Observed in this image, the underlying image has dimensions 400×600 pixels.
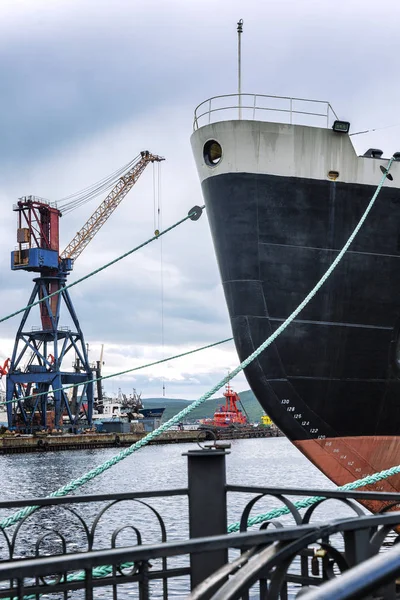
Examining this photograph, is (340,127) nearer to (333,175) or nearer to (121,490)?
(333,175)

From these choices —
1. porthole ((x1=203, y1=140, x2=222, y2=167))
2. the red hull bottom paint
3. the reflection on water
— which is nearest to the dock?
the reflection on water

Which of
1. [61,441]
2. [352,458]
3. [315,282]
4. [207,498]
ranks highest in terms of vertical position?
[315,282]

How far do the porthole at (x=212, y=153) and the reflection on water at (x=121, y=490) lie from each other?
246 inches

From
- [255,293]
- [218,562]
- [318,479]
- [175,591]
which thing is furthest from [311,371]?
[318,479]

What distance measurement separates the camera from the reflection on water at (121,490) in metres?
22.7

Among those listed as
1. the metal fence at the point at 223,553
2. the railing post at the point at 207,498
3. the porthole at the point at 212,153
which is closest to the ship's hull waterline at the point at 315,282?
the porthole at the point at 212,153

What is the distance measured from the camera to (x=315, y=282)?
42.9ft

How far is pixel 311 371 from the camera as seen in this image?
42.7 feet

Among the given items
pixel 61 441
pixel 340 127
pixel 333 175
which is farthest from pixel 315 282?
pixel 61 441

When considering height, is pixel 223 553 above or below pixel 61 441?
above

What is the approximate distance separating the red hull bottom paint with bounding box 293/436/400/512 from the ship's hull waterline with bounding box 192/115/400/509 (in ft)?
0.06

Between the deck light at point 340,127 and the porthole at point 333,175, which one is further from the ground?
the deck light at point 340,127

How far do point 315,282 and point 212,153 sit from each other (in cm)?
292

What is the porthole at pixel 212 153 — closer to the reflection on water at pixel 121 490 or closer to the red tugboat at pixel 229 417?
the reflection on water at pixel 121 490
